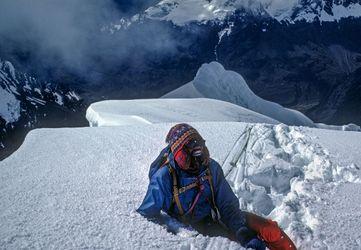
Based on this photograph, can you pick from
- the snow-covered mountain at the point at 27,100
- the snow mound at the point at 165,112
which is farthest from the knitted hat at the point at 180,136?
the snow-covered mountain at the point at 27,100

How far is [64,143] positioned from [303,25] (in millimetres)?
120036

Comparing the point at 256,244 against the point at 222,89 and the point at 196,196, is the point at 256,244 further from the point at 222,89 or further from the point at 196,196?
the point at 222,89

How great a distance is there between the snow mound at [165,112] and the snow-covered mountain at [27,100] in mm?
82513

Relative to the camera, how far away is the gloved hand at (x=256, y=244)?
2.46 m

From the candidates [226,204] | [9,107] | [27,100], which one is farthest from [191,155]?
[27,100]

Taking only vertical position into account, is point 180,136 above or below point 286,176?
above

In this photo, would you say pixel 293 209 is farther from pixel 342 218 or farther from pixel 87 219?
pixel 87 219

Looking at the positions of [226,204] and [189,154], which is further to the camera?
[226,204]

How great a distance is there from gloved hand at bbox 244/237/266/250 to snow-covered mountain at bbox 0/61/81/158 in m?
91.6

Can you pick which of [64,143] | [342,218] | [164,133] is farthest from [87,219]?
[164,133]

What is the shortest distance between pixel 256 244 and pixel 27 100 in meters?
104

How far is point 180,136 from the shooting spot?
269 cm

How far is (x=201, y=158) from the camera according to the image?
8.78 ft

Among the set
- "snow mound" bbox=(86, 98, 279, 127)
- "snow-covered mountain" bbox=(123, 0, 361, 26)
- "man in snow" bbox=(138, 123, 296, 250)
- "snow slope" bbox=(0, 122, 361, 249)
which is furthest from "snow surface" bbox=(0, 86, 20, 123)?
"man in snow" bbox=(138, 123, 296, 250)
